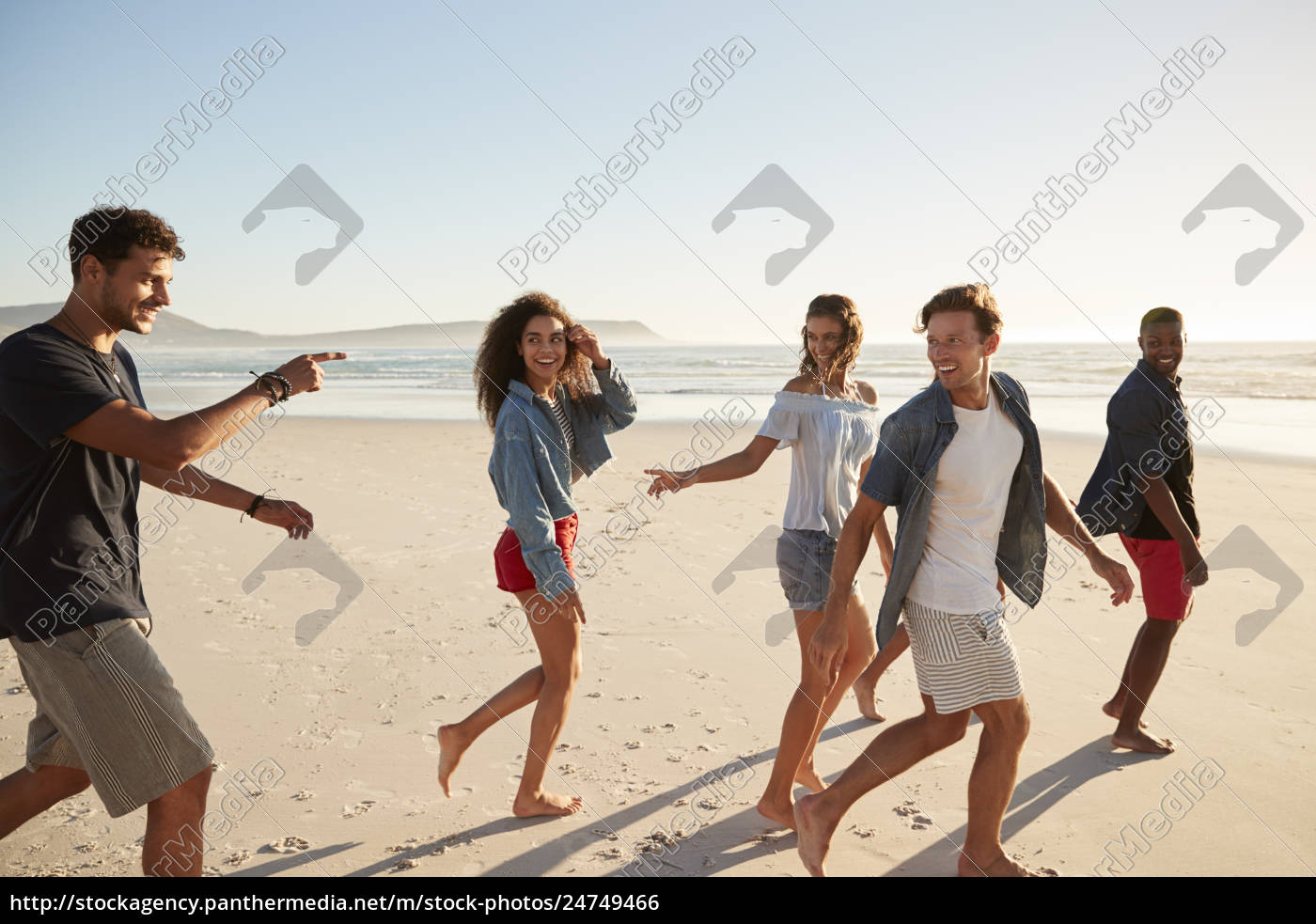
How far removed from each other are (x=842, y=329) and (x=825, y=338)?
84mm

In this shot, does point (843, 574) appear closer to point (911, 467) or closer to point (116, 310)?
point (911, 467)

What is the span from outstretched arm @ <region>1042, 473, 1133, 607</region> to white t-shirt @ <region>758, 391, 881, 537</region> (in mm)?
728

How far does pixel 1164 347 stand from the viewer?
174 inches

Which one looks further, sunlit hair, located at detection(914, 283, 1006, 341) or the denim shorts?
the denim shorts

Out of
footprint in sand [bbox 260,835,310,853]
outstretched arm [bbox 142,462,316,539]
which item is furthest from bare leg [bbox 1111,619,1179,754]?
outstretched arm [bbox 142,462,316,539]

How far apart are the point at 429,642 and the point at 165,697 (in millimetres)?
3214

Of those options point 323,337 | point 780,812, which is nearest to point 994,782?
point 780,812

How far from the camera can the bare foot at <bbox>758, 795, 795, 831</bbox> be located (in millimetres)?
3621

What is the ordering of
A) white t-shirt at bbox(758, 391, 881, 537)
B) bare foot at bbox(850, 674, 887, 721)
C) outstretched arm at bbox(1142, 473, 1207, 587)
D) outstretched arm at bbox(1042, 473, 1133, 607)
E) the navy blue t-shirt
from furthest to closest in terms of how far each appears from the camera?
bare foot at bbox(850, 674, 887, 721), outstretched arm at bbox(1142, 473, 1207, 587), white t-shirt at bbox(758, 391, 881, 537), outstretched arm at bbox(1042, 473, 1133, 607), the navy blue t-shirt

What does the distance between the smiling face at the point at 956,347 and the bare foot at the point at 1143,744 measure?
2329 millimetres

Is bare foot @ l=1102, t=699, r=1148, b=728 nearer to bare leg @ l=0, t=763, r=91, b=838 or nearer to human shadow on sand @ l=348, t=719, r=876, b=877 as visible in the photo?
human shadow on sand @ l=348, t=719, r=876, b=877

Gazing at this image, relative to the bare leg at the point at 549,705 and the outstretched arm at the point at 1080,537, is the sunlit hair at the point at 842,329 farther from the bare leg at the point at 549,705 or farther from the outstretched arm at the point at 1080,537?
the bare leg at the point at 549,705

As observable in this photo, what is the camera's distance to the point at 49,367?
2.53m
